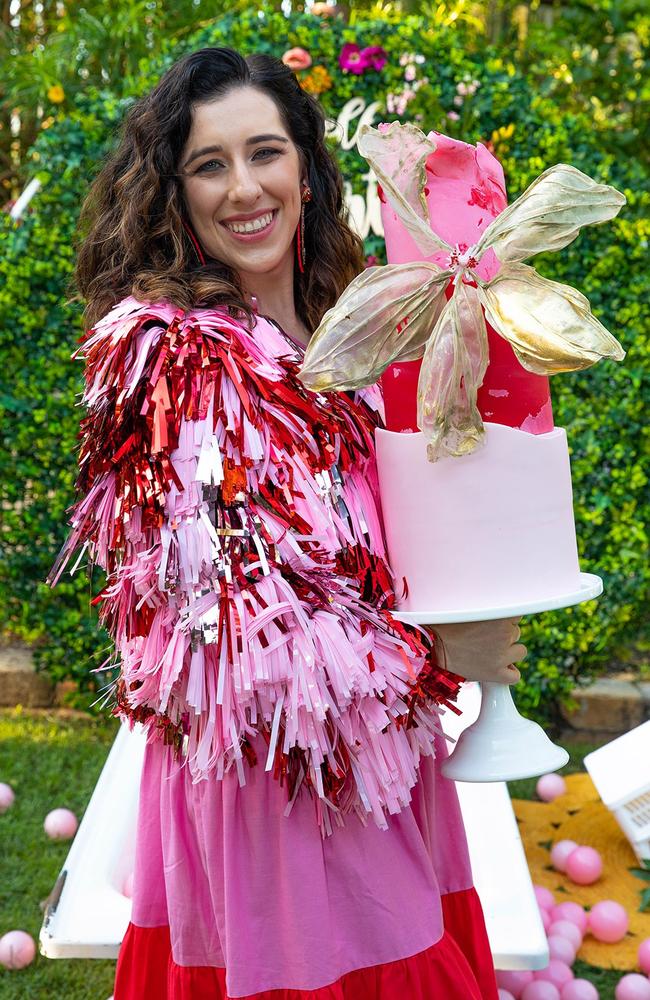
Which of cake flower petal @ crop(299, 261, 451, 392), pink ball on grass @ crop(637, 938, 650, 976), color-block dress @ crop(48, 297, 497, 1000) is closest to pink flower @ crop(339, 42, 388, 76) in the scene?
color-block dress @ crop(48, 297, 497, 1000)

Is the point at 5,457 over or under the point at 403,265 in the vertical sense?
under

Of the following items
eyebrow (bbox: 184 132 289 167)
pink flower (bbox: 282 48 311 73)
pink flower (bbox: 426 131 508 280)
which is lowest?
pink flower (bbox: 282 48 311 73)

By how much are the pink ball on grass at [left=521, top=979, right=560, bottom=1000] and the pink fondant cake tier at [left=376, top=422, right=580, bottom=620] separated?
4.09ft

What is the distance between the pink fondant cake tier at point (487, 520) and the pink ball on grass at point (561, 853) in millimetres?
1720

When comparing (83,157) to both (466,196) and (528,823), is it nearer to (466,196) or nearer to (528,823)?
(466,196)

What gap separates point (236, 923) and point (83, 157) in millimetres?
2878

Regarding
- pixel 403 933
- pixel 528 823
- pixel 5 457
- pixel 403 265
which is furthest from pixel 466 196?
pixel 5 457

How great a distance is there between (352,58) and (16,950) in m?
2.94

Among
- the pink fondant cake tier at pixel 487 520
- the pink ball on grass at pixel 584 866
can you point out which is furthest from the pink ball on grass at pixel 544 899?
the pink fondant cake tier at pixel 487 520

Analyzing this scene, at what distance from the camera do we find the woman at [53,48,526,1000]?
4.72 ft

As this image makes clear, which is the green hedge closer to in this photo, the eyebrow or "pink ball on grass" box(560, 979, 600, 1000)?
"pink ball on grass" box(560, 979, 600, 1000)

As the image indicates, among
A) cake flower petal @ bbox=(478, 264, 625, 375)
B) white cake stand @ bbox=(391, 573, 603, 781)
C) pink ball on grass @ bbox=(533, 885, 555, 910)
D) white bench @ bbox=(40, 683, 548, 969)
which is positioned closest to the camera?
cake flower petal @ bbox=(478, 264, 625, 375)

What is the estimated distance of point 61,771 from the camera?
365 centimetres

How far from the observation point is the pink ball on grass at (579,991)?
233 cm
